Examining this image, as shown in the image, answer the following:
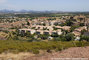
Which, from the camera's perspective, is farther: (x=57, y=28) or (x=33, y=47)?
(x=57, y=28)

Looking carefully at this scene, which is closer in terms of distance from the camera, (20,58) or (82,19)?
(20,58)

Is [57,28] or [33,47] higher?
[33,47]

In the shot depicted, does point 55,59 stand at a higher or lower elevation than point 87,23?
higher

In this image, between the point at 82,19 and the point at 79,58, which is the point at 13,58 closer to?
the point at 79,58

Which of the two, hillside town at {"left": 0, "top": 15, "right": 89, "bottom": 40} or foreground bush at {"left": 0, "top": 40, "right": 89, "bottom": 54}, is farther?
hillside town at {"left": 0, "top": 15, "right": 89, "bottom": 40}

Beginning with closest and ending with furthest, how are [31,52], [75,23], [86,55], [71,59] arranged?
[71,59], [86,55], [31,52], [75,23]

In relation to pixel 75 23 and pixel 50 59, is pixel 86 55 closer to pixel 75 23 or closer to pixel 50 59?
pixel 50 59

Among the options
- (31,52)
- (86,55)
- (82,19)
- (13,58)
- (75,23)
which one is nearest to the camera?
(86,55)

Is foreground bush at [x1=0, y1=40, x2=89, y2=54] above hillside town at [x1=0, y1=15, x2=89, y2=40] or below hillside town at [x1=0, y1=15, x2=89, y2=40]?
above

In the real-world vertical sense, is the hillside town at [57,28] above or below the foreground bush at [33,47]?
below

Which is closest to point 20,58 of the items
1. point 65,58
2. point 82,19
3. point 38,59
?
point 38,59

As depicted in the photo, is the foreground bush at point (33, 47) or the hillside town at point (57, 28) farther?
the hillside town at point (57, 28)
